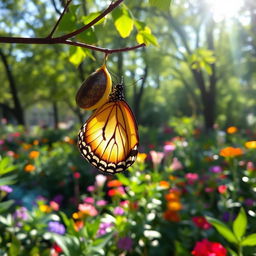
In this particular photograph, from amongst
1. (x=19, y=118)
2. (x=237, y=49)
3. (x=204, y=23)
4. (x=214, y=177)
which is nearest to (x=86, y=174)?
(x=214, y=177)

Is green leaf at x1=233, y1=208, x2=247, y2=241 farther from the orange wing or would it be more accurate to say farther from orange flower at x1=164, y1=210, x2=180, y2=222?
orange flower at x1=164, y1=210, x2=180, y2=222

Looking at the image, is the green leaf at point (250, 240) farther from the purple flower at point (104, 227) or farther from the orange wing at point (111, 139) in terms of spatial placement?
the purple flower at point (104, 227)

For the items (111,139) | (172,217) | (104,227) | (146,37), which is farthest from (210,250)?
(172,217)

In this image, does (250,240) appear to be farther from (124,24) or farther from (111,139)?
(124,24)

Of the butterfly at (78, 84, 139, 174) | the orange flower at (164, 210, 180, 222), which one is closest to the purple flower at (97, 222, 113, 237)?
Result: the orange flower at (164, 210, 180, 222)

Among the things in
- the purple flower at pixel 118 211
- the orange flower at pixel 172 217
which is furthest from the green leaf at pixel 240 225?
the orange flower at pixel 172 217

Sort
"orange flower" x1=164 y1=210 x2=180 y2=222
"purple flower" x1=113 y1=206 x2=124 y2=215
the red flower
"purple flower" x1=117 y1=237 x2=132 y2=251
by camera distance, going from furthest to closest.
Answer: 1. "orange flower" x1=164 y1=210 x2=180 y2=222
2. "purple flower" x1=113 y1=206 x2=124 y2=215
3. "purple flower" x1=117 y1=237 x2=132 y2=251
4. the red flower

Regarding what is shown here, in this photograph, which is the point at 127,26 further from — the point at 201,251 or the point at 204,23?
the point at 204,23

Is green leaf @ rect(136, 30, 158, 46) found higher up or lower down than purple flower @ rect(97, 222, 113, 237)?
higher up
